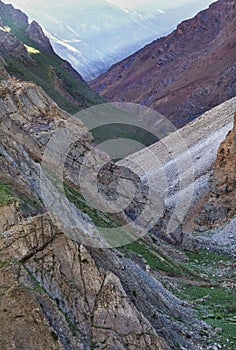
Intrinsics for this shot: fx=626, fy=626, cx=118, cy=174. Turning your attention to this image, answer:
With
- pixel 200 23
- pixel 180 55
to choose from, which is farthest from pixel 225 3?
pixel 180 55

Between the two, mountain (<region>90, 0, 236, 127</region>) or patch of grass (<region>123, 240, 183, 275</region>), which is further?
mountain (<region>90, 0, 236, 127</region>)

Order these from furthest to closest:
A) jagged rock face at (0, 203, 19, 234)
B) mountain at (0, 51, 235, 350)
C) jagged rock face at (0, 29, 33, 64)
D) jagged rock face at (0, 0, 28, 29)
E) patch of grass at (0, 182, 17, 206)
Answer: jagged rock face at (0, 0, 28, 29) < jagged rock face at (0, 29, 33, 64) < patch of grass at (0, 182, 17, 206) < jagged rock face at (0, 203, 19, 234) < mountain at (0, 51, 235, 350)

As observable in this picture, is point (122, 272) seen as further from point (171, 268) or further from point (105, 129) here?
point (105, 129)

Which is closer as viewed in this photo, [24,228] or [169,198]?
[24,228]

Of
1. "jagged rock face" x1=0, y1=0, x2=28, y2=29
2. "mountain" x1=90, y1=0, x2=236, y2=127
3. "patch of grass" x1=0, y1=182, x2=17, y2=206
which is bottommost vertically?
"patch of grass" x1=0, y1=182, x2=17, y2=206

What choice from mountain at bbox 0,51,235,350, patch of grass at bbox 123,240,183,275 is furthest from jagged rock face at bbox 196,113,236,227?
mountain at bbox 0,51,235,350

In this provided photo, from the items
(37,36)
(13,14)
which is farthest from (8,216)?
(37,36)

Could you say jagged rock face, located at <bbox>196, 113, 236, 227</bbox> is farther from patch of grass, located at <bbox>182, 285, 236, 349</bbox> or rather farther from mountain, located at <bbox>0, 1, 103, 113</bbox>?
mountain, located at <bbox>0, 1, 103, 113</bbox>

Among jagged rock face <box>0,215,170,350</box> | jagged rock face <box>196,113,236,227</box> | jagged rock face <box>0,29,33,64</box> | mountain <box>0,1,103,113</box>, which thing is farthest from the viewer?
jagged rock face <box>0,29,33,64</box>
